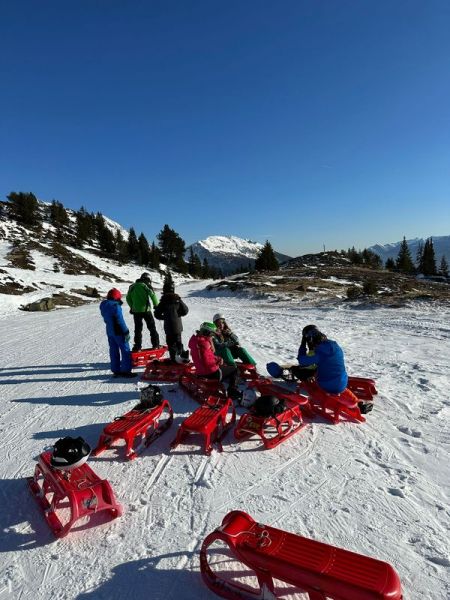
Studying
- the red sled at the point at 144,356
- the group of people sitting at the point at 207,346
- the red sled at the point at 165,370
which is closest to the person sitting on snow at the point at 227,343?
the group of people sitting at the point at 207,346

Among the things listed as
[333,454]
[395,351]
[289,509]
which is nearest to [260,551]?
[289,509]

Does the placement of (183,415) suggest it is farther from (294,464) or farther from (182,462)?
(294,464)

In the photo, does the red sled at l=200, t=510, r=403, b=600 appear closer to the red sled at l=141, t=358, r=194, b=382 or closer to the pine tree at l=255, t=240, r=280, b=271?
the red sled at l=141, t=358, r=194, b=382

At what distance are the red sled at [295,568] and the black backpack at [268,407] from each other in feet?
6.79

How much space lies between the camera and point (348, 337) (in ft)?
41.4

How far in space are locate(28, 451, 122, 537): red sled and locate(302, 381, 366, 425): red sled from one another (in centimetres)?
362

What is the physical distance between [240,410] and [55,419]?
3.36 m

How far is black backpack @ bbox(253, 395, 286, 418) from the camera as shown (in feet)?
17.0

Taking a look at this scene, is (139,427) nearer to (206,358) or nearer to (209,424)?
(209,424)

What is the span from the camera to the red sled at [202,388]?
6.75 m

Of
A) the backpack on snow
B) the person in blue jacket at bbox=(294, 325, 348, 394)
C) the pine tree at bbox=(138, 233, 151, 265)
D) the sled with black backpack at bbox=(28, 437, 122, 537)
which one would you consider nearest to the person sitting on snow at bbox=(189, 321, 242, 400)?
the backpack on snow

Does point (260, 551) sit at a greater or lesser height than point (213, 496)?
greater

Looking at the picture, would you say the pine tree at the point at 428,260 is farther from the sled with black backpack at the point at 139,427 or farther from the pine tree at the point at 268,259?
the sled with black backpack at the point at 139,427

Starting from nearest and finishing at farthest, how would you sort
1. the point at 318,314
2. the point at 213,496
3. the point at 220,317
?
1. the point at 213,496
2. the point at 220,317
3. the point at 318,314
